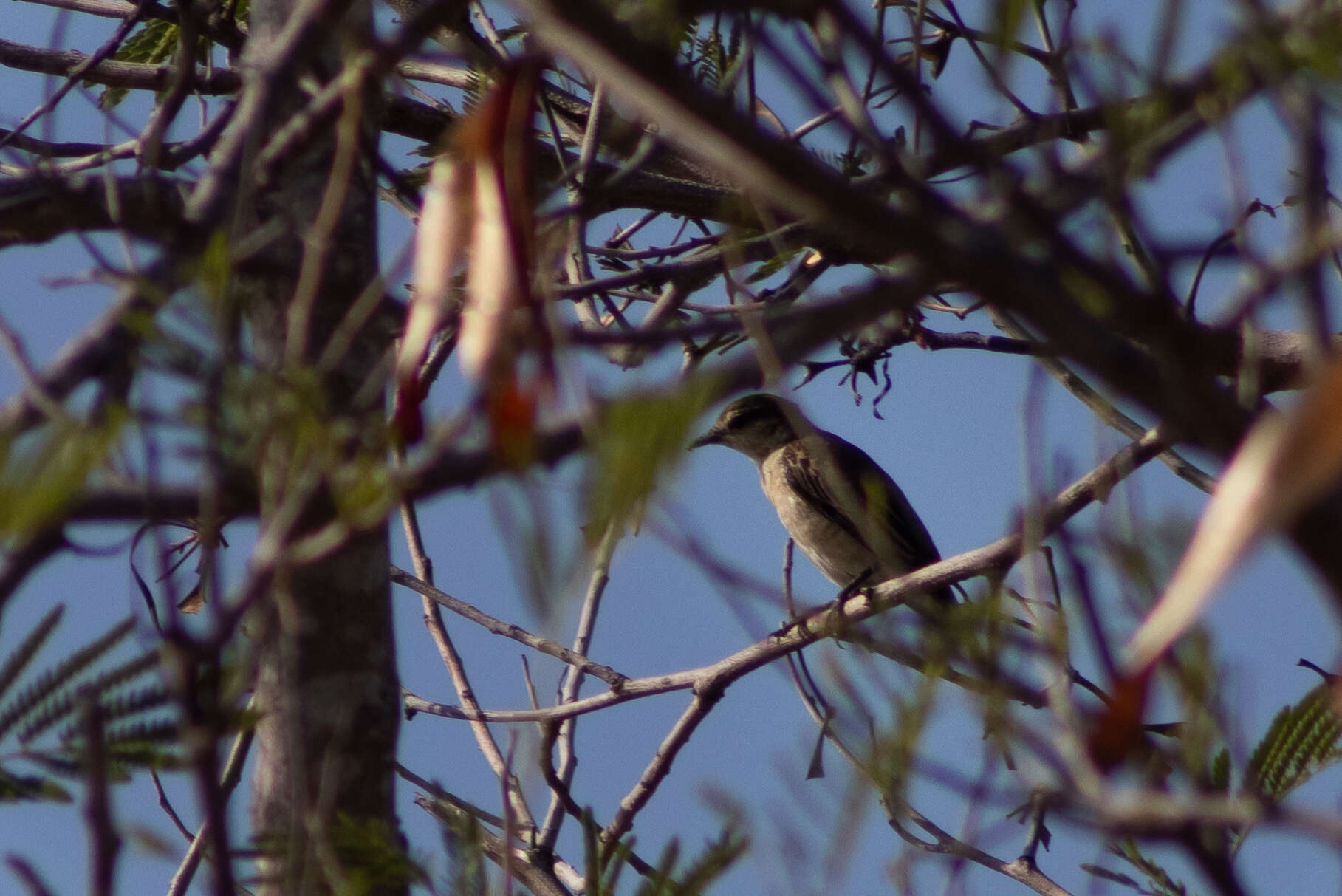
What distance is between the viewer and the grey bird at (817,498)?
8.57 meters

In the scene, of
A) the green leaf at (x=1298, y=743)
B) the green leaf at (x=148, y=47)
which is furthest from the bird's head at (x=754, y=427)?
the green leaf at (x=1298, y=743)

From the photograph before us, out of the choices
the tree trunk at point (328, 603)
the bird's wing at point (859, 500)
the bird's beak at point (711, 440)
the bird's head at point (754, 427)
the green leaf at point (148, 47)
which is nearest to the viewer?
the tree trunk at point (328, 603)

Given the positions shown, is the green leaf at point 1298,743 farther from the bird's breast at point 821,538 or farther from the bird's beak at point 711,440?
the bird's beak at point 711,440

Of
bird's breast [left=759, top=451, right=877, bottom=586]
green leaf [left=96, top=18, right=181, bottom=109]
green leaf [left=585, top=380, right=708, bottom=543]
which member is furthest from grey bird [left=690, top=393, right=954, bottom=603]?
green leaf [left=585, top=380, right=708, bottom=543]

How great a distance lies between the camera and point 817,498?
8969 mm

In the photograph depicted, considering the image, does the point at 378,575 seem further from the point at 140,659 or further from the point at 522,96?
the point at 522,96

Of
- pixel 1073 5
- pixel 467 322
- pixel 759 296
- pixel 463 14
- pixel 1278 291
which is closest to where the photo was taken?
pixel 1278 291

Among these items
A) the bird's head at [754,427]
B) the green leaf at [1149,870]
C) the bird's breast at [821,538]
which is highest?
the bird's head at [754,427]

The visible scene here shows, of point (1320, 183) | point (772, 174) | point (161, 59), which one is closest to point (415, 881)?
point (772, 174)

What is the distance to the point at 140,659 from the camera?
7.31 feet

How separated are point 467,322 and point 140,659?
0.98 m

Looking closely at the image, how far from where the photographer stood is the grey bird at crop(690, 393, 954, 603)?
8.57m

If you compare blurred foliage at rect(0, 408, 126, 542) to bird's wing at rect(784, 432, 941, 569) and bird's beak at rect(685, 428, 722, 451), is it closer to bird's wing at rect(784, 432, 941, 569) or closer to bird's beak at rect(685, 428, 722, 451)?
bird's wing at rect(784, 432, 941, 569)

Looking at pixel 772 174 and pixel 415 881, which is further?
pixel 415 881
